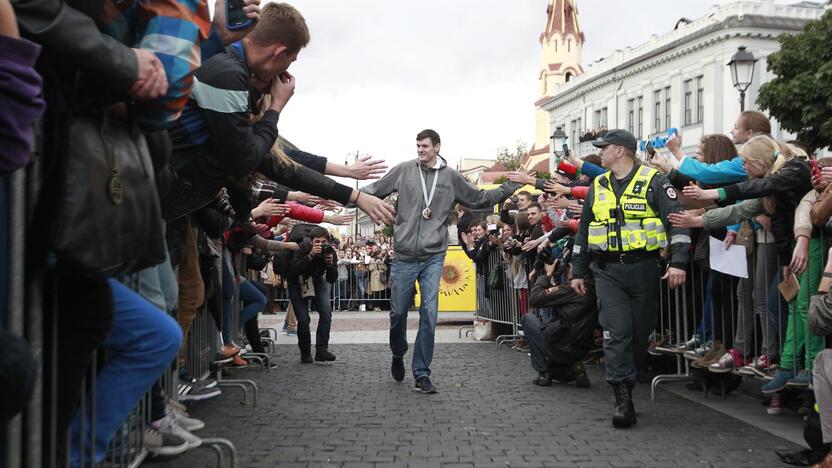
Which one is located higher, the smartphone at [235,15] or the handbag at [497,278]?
the smartphone at [235,15]

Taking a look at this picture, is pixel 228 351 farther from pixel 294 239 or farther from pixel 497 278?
pixel 497 278

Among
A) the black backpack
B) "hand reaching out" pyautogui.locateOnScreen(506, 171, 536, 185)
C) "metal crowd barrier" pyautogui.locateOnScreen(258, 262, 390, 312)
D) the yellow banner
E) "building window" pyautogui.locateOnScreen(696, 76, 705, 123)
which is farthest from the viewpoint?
"building window" pyautogui.locateOnScreen(696, 76, 705, 123)

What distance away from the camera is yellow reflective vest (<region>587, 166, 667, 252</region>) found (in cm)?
659

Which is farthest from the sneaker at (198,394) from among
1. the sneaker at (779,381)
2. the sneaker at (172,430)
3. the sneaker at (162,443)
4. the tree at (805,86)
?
the tree at (805,86)

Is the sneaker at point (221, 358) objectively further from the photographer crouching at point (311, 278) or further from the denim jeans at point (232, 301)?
the photographer crouching at point (311, 278)

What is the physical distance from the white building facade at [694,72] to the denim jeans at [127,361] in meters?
48.8

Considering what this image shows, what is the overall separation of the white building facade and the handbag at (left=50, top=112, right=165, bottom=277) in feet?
161

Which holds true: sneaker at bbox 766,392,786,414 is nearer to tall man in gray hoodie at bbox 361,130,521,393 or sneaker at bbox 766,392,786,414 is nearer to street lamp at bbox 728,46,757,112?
tall man in gray hoodie at bbox 361,130,521,393

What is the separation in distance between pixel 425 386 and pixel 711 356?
2454 mm

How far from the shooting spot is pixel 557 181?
986 cm

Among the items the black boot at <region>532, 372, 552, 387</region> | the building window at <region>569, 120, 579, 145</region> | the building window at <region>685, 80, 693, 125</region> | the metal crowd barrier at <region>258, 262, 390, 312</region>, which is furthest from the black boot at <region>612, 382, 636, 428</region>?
the building window at <region>569, 120, 579, 145</region>

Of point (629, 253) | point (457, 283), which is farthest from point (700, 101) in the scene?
point (629, 253)

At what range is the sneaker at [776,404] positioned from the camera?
6.58 meters

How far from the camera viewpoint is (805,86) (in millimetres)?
33000
